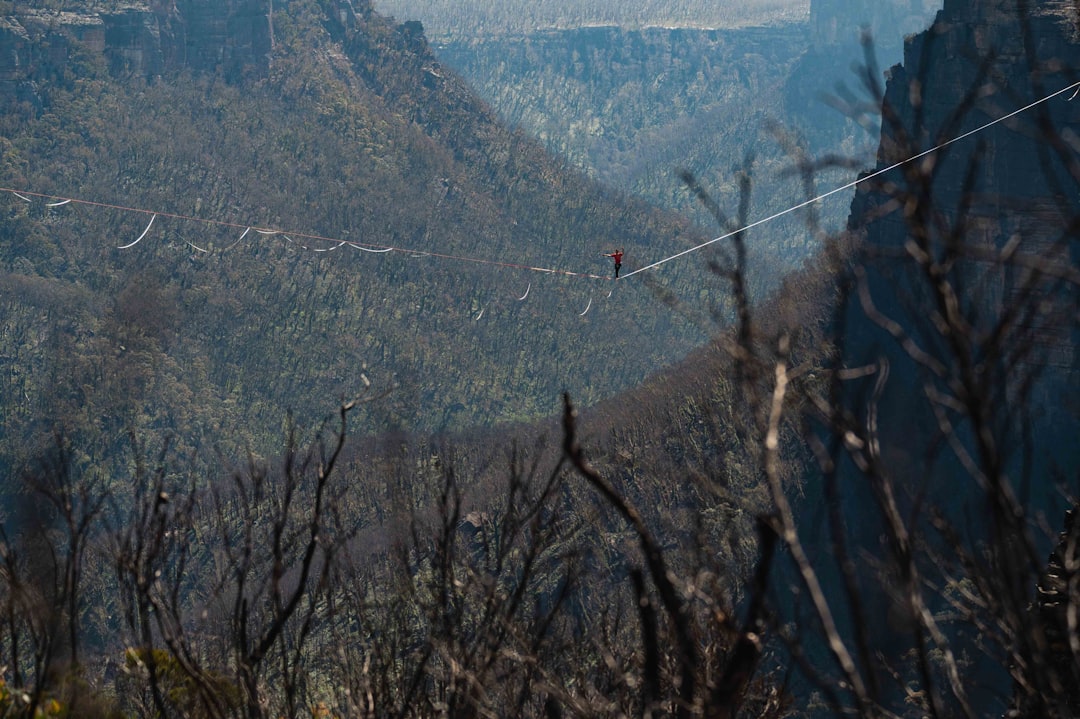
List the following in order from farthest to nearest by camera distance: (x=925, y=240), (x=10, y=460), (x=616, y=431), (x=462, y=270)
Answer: (x=462, y=270) < (x=10, y=460) < (x=616, y=431) < (x=925, y=240)

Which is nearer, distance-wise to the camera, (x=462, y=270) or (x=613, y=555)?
(x=613, y=555)

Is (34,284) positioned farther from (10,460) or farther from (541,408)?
(541,408)

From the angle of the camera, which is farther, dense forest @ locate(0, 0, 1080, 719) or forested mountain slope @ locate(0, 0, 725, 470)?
forested mountain slope @ locate(0, 0, 725, 470)

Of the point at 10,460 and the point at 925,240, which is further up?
the point at 925,240

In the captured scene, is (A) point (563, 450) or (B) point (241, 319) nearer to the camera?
(A) point (563, 450)

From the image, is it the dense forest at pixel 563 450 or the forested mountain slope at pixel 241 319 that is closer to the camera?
the dense forest at pixel 563 450

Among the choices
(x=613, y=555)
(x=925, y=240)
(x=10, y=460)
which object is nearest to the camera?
(x=925, y=240)

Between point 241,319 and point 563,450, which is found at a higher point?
point 563,450

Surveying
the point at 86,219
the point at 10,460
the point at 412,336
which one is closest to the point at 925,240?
the point at 10,460
